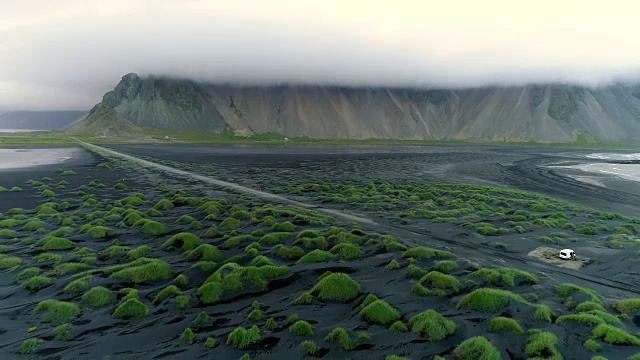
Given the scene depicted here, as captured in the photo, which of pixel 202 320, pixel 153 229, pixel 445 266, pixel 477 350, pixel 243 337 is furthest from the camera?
pixel 153 229

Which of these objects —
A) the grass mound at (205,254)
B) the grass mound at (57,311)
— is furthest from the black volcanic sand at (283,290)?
the grass mound at (205,254)

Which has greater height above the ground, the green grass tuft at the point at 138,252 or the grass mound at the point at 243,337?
the green grass tuft at the point at 138,252

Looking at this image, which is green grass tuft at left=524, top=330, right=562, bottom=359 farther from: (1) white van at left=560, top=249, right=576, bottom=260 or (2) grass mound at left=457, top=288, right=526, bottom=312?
(1) white van at left=560, top=249, right=576, bottom=260

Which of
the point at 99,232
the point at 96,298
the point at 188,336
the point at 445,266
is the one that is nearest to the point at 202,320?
the point at 188,336

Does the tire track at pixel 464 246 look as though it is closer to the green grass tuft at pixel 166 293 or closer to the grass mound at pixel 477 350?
the grass mound at pixel 477 350

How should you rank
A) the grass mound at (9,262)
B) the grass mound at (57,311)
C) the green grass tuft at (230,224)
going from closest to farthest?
the grass mound at (57,311) < the grass mound at (9,262) < the green grass tuft at (230,224)

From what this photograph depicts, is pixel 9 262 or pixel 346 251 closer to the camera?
pixel 9 262

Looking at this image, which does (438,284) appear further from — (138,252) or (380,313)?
(138,252)

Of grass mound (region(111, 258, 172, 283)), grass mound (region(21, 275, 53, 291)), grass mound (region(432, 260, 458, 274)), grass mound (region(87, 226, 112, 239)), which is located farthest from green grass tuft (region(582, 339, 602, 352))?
grass mound (region(87, 226, 112, 239))
